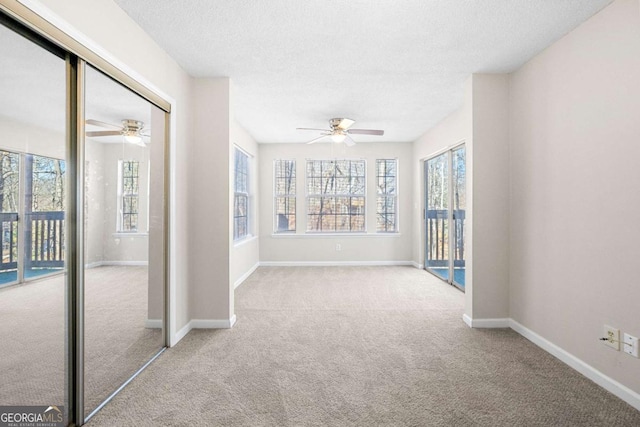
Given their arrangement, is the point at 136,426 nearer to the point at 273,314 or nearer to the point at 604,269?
the point at 273,314

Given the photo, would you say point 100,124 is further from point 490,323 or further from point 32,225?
point 490,323

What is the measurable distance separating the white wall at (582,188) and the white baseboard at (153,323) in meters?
3.12

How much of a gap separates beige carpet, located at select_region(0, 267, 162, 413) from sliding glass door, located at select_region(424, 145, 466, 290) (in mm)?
3966

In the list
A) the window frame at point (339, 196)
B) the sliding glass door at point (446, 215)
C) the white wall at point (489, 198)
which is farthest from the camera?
the window frame at point (339, 196)

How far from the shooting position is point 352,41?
260 cm

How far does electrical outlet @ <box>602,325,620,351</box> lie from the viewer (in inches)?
83.2

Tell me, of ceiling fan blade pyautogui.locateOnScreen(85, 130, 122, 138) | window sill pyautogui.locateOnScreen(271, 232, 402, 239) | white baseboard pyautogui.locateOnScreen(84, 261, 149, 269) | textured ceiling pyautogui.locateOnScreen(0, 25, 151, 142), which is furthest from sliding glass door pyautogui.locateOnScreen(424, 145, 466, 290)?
textured ceiling pyautogui.locateOnScreen(0, 25, 151, 142)

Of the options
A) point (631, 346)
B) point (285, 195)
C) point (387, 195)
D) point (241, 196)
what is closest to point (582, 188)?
point (631, 346)

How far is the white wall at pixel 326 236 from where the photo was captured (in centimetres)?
662

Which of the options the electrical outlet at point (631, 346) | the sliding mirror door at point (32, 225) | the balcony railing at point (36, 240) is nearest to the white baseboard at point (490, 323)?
the electrical outlet at point (631, 346)

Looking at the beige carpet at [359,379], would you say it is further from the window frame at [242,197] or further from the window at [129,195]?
the window frame at [242,197]

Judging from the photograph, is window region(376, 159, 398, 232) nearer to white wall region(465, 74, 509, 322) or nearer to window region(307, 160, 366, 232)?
window region(307, 160, 366, 232)

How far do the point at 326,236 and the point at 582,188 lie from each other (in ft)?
15.2

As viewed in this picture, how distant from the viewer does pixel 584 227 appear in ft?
7.78
